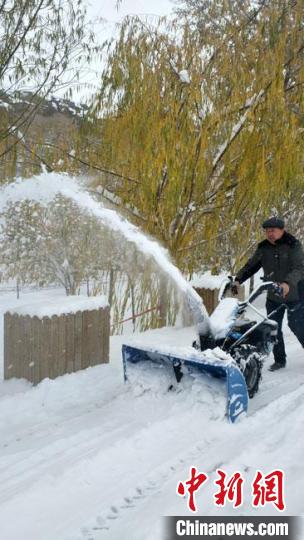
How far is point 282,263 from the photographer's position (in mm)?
5543

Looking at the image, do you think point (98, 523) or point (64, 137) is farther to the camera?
point (64, 137)

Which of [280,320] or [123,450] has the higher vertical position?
[280,320]

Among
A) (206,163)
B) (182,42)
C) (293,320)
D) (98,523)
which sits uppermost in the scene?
(182,42)

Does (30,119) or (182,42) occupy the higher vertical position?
(182,42)

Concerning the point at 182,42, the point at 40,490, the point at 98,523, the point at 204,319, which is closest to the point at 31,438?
the point at 40,490

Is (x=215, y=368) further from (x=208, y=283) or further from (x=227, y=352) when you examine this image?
(x=208, y=283)

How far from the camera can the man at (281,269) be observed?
5.40 metres

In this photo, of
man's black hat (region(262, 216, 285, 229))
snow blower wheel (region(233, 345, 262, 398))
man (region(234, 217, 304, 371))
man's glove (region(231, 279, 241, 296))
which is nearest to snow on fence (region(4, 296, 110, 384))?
man's glove (region(231, 279, 241, 296))

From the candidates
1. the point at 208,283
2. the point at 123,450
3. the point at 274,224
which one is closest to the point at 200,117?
the point at 208,283

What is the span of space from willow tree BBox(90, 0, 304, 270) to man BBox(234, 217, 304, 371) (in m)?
2.39

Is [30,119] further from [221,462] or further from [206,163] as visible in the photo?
[221,462]

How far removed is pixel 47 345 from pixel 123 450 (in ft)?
6.41

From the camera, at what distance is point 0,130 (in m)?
6.12

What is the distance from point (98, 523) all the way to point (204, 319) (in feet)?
7.39
